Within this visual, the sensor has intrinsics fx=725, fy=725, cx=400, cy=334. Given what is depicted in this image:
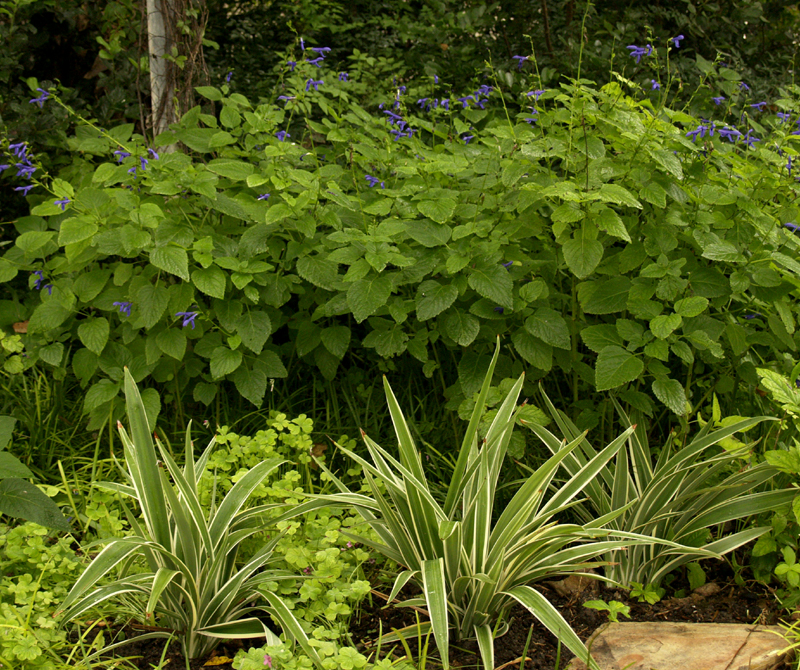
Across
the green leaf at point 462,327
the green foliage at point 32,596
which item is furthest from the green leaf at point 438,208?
the green foliage at point 32,596

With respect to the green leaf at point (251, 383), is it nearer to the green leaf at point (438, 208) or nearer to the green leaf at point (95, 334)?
the green leaf at point (95, 334)

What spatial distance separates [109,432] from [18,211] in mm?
1932

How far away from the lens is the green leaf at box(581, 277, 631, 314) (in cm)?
236

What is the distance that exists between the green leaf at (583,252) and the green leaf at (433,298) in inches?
15.3

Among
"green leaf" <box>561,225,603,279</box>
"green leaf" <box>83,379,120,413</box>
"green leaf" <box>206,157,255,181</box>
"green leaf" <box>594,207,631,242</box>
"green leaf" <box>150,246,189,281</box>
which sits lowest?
"green leaf" <box>83,379,120,413</box>

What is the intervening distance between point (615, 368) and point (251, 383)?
128 centimetres

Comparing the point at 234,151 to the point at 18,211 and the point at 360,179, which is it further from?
the point at 18,211

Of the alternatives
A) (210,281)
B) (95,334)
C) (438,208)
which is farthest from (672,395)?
(95,334)

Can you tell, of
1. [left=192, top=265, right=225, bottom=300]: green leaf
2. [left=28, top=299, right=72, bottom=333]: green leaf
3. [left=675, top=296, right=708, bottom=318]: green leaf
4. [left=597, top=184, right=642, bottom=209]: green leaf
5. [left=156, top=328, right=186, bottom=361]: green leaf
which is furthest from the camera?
[left=28, top=299, right=72, bottom=333]: green leaf

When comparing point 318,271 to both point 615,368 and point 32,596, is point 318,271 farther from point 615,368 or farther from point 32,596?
point 32,596

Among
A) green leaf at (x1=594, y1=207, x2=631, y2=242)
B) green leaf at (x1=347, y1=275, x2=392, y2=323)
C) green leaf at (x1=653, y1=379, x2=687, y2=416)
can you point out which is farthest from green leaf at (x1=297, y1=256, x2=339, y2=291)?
green leaf at (x1=653, y1=379, x2=687, y2=416)

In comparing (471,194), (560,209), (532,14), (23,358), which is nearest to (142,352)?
(23,358)

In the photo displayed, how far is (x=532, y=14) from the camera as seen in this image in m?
5.82

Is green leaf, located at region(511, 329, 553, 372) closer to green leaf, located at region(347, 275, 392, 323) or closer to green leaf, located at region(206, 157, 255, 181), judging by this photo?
green leaf, located at region(347, 275, 392, 323)
